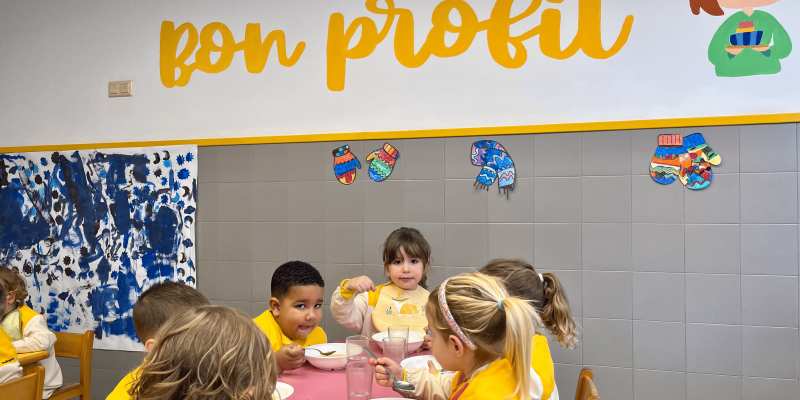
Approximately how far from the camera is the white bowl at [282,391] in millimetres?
1466

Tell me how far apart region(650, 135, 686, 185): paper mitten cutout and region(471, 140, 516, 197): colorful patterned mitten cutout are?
0.67 meters

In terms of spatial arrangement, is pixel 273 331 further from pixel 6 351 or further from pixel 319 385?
pixel 6 351

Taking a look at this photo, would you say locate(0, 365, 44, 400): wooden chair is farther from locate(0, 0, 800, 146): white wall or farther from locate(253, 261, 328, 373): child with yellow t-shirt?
locate(0, 0, 800, 146): white wall

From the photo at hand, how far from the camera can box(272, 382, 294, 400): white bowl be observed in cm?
147

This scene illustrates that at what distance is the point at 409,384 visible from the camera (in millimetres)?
1463

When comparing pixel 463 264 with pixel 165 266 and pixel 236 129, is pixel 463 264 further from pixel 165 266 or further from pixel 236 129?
pixel 165 266

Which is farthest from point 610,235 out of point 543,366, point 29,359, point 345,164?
point 29,359

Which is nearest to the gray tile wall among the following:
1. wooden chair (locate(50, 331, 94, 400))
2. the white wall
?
the white wall

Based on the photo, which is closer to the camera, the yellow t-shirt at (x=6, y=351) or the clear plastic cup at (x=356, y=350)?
the clear plastic cup at (x=356, y=350)

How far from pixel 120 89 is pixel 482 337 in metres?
2.96

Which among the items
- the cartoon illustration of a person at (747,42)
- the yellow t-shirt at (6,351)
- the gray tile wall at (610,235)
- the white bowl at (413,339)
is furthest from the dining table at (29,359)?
the cartoon illustration of a person at (747,42)

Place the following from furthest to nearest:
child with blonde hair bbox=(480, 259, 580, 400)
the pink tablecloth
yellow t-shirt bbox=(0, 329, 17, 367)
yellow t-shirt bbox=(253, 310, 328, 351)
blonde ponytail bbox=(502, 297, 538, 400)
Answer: yellow t-shirt bbox=(0, 329, 17, 367), yellow t-shirt bbox=(253, 310, 328, 351), child with blonde hair bbox=(480, 259, 580, 400), the pink tablecloth, blonde ponytail bbox=(502, 297, 538, 400)

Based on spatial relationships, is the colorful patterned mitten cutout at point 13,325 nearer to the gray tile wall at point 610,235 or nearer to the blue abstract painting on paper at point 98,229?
the blue abstract painting on paper at point 98,229

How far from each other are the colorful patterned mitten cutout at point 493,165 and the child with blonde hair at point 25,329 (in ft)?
7.20
